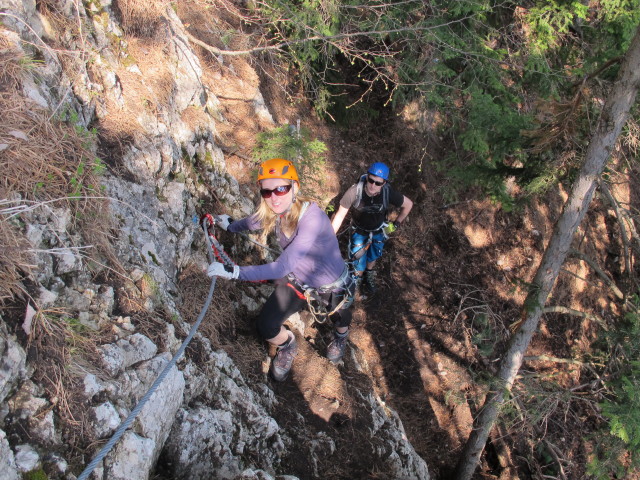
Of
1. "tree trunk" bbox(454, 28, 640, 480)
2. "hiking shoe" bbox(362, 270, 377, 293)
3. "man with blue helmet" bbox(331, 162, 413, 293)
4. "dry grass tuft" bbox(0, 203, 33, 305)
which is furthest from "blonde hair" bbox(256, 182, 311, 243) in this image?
"hiking shoe" bbox(362, 270, 377, 293)

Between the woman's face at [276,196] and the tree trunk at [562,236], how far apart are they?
383 cm

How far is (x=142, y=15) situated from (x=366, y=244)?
4524 mm

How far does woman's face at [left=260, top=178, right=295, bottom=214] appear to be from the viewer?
3787 mm

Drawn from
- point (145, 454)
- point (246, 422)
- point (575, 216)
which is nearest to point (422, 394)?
point (575, 216)

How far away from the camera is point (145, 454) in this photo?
2.84 metres

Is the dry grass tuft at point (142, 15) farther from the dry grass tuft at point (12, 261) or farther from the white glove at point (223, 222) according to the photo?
the dry grass tuft at point (12, 261)

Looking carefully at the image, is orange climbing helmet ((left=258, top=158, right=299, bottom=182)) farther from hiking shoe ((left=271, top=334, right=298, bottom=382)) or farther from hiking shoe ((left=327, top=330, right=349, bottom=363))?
hiking shoe ((left=327, top=330, right=349, bottom=363))

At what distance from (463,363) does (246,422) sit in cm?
622

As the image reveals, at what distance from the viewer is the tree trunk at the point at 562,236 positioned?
4.88 metres

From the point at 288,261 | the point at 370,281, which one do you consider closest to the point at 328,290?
the point at 288,261

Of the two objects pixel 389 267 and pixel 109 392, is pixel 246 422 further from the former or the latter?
pixel 389 267

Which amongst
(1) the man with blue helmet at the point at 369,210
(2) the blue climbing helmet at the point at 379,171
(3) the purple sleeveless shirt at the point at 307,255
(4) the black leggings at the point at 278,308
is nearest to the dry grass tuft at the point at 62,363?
(3) the purple sleeveless shirt at the point at 307,255

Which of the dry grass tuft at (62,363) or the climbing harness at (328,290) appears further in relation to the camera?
the climbing harness at (328,290)

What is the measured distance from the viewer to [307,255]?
4180 mm
